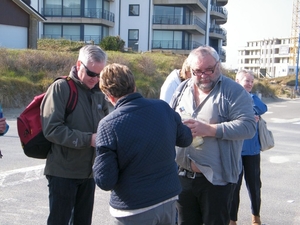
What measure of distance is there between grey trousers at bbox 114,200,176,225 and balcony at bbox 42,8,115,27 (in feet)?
152

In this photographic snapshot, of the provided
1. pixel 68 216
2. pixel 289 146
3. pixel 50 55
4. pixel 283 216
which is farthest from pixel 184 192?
pixel 50 55

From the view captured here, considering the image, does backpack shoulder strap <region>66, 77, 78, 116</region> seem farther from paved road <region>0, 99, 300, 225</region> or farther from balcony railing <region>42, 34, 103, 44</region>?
balcony railing <region>42, 34, 103, 44</region>

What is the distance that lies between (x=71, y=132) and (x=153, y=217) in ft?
3.52

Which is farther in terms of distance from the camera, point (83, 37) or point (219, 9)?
point (219, 9)

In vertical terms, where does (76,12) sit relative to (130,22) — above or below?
above

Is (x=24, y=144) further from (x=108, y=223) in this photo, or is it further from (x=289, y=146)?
(x=289, y=146)

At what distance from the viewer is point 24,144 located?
12.3 ft

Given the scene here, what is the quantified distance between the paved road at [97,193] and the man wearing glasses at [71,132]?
2.00m

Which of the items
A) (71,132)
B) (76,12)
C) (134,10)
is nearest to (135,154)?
(71,132)

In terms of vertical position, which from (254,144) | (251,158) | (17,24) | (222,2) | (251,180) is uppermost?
(222,2)

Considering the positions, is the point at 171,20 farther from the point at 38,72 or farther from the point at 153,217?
the point at 153,217

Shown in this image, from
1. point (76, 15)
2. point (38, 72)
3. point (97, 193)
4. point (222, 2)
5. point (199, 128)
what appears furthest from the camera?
point (222, 2)

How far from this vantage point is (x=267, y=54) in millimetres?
145375

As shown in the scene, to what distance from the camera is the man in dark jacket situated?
9.24 feet
